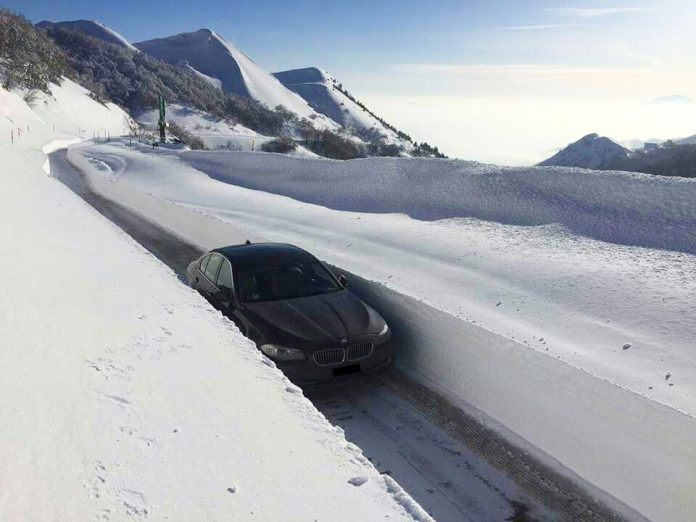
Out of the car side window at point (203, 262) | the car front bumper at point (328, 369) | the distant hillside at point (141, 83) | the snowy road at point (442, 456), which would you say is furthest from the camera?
the distant hillside at point (141, 83)

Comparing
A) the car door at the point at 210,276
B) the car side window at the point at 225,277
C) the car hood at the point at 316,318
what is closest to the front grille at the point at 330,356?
the car hood at the point at 316,318

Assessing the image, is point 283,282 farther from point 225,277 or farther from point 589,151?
point 589,151

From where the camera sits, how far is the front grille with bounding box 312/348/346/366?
600cm

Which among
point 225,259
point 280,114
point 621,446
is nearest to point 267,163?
point 225,259

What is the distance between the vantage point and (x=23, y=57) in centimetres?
7969

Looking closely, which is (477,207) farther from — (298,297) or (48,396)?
(48,396)

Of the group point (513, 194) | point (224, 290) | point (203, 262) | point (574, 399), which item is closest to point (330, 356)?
point (224, 290)

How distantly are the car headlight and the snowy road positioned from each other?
0.47m

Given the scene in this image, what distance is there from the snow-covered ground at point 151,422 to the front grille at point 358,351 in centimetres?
110

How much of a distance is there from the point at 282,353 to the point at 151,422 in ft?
7.19

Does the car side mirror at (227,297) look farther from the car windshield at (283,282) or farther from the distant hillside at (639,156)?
the distant hillside at (639,156)

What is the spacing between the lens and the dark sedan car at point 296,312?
6055mm

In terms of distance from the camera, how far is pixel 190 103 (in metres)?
128

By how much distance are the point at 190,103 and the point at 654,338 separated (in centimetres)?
13190
